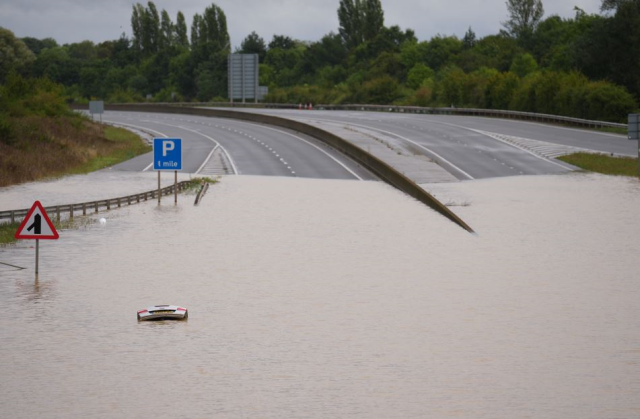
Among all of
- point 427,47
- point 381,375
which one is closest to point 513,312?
point 381,375

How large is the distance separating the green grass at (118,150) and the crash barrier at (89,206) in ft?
48.4

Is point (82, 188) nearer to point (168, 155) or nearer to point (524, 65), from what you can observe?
point (168, 155)

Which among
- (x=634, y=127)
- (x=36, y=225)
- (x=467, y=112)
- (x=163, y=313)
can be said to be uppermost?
(x=634, y=127)

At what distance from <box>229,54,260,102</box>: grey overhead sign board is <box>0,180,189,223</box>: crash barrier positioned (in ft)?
302

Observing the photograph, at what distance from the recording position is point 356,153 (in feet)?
239

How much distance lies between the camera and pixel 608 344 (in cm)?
2367

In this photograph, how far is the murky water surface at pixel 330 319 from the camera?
19.4 meters

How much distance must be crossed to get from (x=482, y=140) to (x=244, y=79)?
73.2 m

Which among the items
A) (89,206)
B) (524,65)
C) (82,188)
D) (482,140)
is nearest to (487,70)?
(524,65)

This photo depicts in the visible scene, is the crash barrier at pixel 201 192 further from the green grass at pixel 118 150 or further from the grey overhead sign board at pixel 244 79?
the grey overhead sign board at pixel 244 79

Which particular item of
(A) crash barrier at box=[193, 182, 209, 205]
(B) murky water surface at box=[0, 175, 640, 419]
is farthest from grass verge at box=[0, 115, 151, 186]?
(B) murky water surface at box=[0, 175, 640, 419]

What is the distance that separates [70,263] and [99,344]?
1207cm

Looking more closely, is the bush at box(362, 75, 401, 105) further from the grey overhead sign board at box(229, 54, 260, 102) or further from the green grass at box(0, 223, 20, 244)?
the green grass at box(0, 223, 20, 244)

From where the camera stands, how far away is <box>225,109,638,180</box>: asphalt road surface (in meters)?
68.1
